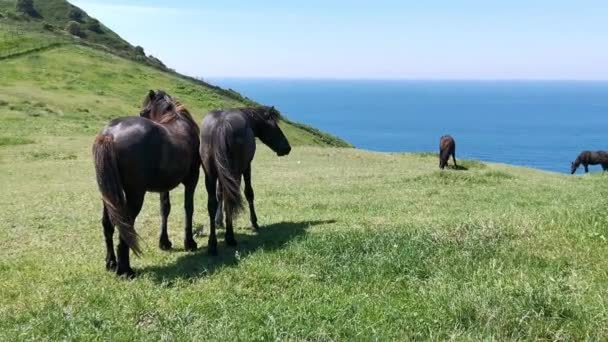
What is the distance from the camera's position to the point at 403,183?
2067 centimetres

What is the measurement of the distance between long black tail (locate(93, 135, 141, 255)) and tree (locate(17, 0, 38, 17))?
10345cm

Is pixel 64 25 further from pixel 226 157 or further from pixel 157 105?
pixel 226 157

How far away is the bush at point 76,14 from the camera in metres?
110

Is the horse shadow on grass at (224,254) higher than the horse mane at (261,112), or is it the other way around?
the horse mane at (261,112)

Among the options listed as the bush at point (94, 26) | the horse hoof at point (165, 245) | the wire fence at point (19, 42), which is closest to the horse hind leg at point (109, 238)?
the horse hoof at point (165, 245)

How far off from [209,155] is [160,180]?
1.25 meters

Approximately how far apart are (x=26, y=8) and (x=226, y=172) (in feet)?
350

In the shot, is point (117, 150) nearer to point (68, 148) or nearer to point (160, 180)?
point (160, 180)

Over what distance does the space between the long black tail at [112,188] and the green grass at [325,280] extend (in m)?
0.66

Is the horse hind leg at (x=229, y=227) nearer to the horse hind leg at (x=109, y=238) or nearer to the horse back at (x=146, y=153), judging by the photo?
the horse back at (x=146, y=153)

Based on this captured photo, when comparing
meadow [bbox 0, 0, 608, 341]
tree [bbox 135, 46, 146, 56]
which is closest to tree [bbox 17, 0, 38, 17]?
tree [bbox 135, 46, 146, 56]

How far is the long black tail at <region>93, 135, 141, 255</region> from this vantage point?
8.48 metres

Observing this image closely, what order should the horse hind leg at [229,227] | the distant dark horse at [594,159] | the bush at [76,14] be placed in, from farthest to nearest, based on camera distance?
the bush at [76,14], the distant dark horse at [594,159], the horse hind leg at [229,227]

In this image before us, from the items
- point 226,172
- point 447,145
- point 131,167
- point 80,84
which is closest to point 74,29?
point 80,84
